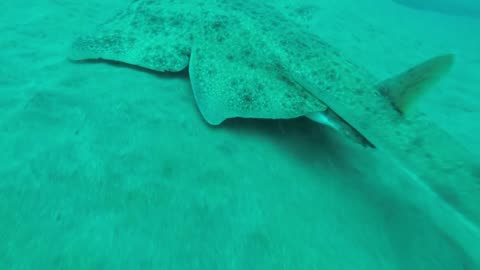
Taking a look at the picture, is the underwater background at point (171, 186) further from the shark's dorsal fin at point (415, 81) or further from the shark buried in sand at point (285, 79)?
the shark's dorsal fin at point (415, 81)

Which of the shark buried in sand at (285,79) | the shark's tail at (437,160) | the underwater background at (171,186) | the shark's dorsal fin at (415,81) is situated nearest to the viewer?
the underwater background at (171,186)

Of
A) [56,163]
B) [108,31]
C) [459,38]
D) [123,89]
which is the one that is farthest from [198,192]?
[459,38]

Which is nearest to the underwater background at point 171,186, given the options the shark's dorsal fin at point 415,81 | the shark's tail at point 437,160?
the shark's tail at point 437,160

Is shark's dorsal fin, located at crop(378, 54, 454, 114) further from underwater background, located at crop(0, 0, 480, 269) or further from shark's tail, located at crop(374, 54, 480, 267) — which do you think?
underwater background, located at crop(0, 0, 480, 269)

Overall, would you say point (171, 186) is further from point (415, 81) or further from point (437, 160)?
point (415, 81)

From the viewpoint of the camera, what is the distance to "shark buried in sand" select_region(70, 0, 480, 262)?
7.05 ft

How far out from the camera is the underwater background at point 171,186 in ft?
5.58

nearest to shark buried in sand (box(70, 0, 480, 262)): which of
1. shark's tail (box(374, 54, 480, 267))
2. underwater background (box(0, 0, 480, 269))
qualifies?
shark's tail (box(374, 54, 480, 267))

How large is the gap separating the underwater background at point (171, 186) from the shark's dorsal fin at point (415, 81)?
602 millimetres

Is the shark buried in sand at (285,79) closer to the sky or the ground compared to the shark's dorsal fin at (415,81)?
closer to the ground

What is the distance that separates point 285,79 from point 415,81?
1.18 meters

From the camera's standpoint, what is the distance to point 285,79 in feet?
9.98

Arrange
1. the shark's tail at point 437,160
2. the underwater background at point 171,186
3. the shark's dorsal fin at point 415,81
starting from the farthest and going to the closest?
the shark's dorsal fin at point 415,81 → the shark's tail at point 437,160 → the underwater background at point 171,186

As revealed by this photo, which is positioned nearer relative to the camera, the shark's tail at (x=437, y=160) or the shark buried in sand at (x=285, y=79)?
the shark's tail at (x=437, y=160)
